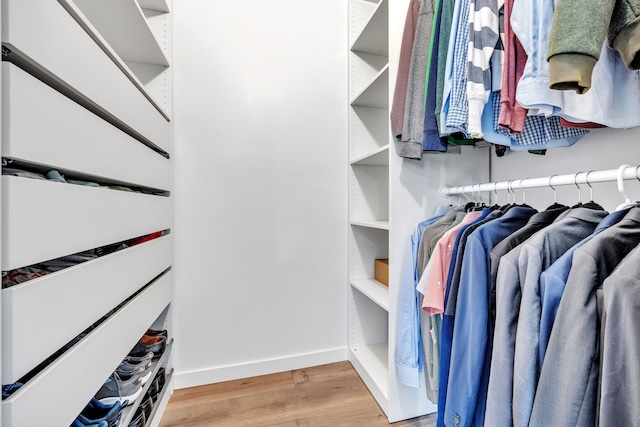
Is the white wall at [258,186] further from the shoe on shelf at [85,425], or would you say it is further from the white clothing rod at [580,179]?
the white clothing rod at [580,179]

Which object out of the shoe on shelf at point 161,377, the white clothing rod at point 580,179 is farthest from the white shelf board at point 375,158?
the shoe on shelf at point 161,377

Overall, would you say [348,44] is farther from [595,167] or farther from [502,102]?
[595,167]

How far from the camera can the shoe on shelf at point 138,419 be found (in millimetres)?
1013

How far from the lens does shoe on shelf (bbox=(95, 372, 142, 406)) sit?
3.14 ft

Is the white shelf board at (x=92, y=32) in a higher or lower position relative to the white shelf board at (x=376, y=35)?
lower

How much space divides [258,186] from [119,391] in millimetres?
1045

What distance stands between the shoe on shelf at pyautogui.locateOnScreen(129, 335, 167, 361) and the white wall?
21 centimetres

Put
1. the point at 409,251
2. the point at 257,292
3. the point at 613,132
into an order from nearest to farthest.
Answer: the point at 613,132 → the point at 409,251 → the point at 257,292

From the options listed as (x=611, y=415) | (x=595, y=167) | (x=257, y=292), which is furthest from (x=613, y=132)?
(x=257, y=292)

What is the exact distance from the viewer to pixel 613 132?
917 mm

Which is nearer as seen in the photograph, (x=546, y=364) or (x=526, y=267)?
(x=546, y=364)

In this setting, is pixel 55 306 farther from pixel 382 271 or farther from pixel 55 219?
pixel 382 271

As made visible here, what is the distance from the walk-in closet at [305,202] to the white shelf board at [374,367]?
0.05 feet

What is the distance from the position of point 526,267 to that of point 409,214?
625 millimetres
